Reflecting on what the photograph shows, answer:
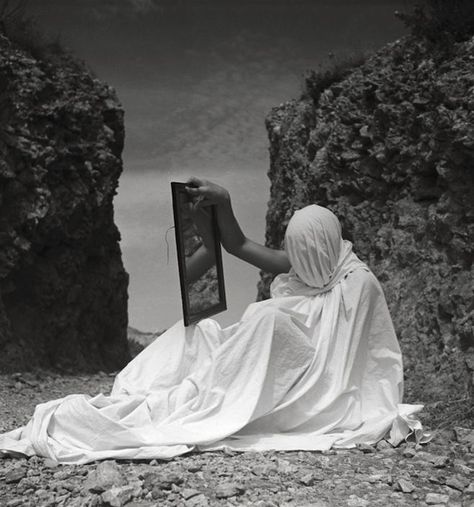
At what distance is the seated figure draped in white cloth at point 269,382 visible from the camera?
367 cm

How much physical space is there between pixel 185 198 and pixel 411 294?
5821 millimetres

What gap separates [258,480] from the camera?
3.31 meters

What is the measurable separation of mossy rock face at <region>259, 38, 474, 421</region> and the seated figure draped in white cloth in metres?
3.08

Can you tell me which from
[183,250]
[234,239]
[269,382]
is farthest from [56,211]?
[269,382]

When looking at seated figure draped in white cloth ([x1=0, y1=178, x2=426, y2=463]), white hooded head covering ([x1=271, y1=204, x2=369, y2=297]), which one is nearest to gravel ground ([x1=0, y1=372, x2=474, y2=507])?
seated figure draped in white cloth ([x1=0, y1=178, x2=426, y2=463])

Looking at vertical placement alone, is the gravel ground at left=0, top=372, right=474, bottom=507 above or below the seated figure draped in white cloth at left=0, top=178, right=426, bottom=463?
below

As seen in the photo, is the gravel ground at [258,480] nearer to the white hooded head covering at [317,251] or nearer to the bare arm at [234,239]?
the white hooded head covering at [317,251]

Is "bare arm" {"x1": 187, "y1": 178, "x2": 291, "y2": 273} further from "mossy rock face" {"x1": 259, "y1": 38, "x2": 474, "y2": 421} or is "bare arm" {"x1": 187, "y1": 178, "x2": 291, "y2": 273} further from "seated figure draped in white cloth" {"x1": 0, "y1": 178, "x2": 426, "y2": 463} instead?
"mossy rock face" {"x1": 259, "y1": 38, "x2": 474, "y2": 421}

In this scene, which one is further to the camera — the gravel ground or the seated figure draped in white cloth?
the seated figure draped in white cloth

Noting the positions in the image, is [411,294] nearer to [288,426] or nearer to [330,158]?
[330,158]

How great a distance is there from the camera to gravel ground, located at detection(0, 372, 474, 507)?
10.2 ft

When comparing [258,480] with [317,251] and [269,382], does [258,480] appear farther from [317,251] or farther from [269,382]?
[317,251]

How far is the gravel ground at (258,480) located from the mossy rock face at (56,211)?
7627mm

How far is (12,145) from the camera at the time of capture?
446 inches
